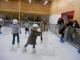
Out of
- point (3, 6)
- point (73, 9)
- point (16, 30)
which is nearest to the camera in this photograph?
point (16, 30)

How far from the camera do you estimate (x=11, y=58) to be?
5.10 metres

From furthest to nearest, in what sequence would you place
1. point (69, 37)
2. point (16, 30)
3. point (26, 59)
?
point (69, 37)
point (16, 30)
point (26, 59)

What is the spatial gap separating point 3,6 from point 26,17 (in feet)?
12.9

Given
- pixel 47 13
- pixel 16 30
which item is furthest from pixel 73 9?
pixel 47 13

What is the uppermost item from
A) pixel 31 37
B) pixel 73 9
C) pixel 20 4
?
pixel 20 4

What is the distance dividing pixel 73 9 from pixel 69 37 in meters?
3.55

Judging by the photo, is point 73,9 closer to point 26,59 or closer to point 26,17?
point 26,59

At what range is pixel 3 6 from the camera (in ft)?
78.0

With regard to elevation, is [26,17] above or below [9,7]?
below

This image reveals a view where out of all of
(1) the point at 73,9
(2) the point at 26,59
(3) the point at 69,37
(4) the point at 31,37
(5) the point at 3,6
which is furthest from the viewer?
(5) the point at 3,6

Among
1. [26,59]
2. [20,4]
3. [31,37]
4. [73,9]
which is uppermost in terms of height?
[20,4]

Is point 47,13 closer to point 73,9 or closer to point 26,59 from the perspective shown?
point 73,9

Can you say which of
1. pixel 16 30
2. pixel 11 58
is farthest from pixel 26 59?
pixel 16 30

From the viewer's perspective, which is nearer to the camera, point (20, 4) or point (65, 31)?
point (65, 31)
